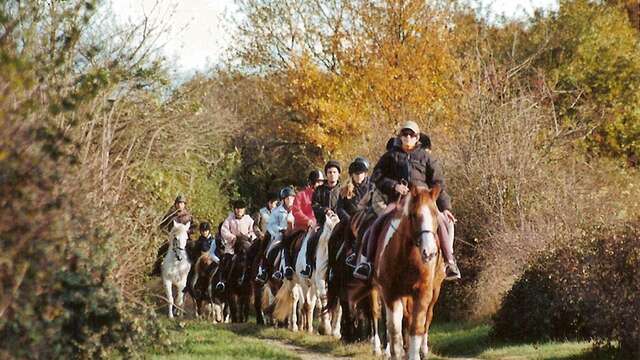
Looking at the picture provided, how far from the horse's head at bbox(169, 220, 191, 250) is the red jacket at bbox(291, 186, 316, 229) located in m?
6.08

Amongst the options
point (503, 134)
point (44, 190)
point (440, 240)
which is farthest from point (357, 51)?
point (44, 190)

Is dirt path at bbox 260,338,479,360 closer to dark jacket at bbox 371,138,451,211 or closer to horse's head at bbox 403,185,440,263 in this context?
dark jacket at bbox 371,138,451,211

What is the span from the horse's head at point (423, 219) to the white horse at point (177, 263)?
15.2m

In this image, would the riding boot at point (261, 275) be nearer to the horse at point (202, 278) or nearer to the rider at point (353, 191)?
the horse at point (202, 278)

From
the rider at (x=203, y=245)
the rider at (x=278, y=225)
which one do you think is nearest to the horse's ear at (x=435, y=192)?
the rider at (x=278, y=225)

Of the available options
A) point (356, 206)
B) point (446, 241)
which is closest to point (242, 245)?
point (356, 206)

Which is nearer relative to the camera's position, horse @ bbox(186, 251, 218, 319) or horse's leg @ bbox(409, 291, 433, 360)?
horse's leg @ bbox(409, 291, 433, 360)

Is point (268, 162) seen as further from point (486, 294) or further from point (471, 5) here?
point (486, 294)

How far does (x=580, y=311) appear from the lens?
1792 centimetres

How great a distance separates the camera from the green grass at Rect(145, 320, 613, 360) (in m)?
16.5

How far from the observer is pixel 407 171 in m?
15.3

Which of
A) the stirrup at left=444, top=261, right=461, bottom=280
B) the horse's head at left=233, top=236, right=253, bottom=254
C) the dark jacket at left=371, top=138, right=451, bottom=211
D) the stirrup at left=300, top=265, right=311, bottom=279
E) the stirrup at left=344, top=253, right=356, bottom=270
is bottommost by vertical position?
the stirrup at left=444, top=261, right=461, bottom=280

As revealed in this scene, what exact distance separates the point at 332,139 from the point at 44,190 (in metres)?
29.7

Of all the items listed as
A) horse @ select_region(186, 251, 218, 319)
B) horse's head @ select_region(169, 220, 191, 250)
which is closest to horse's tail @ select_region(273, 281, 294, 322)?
horse's head @ select_region(169, 220, 191, 250)
